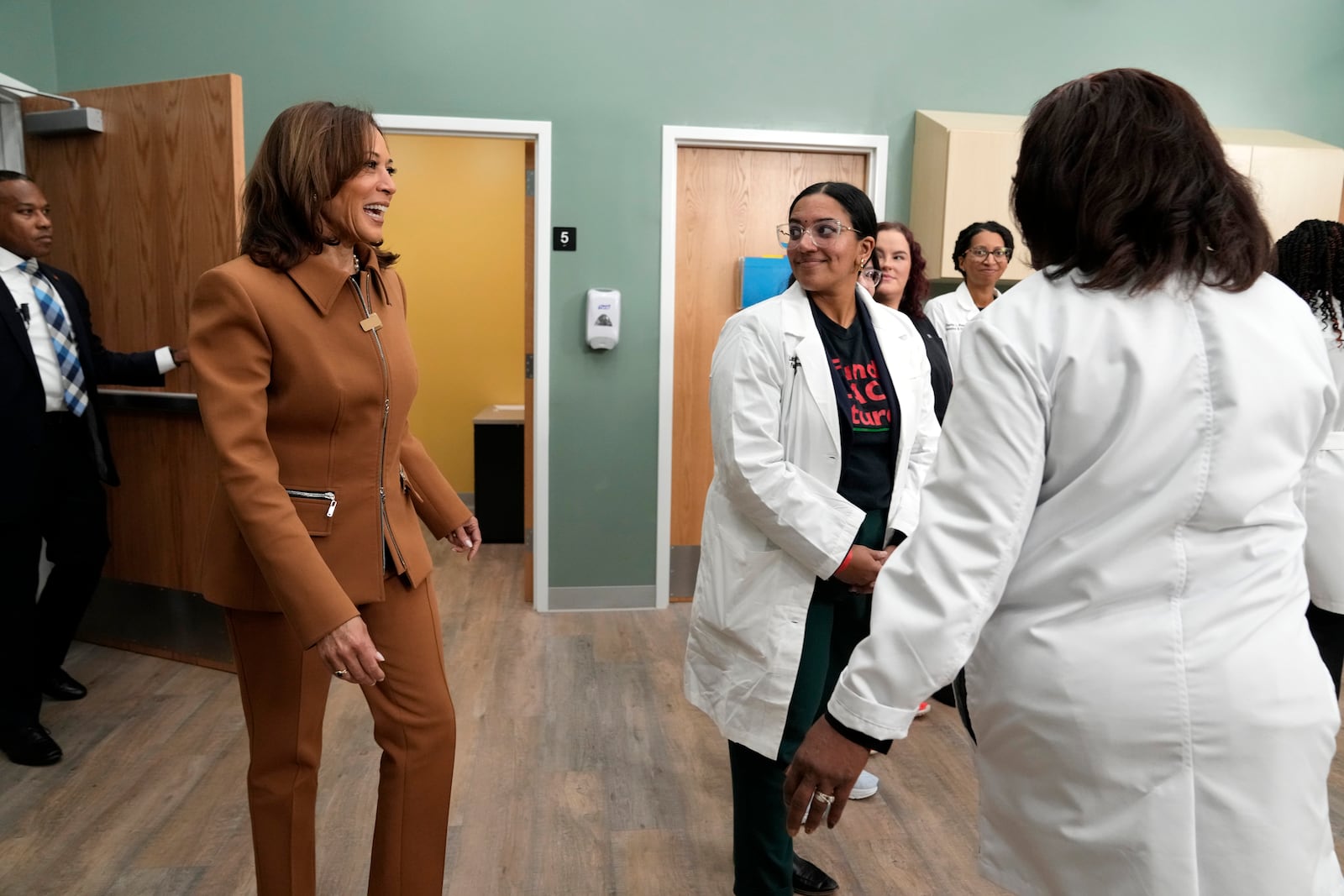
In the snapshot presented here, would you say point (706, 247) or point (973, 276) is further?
point (706, 247)

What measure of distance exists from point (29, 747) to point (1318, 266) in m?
3.46

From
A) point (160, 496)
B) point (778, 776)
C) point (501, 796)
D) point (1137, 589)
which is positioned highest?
point (1137, 589)

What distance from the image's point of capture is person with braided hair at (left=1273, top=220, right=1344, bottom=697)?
2.08m

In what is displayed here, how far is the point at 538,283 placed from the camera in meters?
4.03

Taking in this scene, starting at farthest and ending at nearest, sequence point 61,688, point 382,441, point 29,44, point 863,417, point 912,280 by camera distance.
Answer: point 29,44 < point 912,280 < point 61,688 < point 863,417 < point 382,441

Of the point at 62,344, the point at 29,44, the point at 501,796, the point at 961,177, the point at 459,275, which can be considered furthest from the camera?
the point at 459,275

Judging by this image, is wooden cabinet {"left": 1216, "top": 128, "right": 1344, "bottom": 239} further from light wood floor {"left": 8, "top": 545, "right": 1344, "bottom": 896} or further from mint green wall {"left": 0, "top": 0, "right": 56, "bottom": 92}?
mint green wall {"left": 0, "top": 0, "right": 56, "bottom": 92}

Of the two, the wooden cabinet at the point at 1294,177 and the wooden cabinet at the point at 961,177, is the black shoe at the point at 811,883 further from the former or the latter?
the wooden cabinet at the point at 1294,177

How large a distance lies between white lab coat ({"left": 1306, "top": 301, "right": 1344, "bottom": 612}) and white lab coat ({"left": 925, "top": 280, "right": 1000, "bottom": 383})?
1.34 metres

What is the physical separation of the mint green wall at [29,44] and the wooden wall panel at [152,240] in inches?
16.1

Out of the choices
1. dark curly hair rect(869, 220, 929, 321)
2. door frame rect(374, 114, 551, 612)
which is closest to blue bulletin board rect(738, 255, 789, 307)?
door frame rect(374, 114, 551, 612)

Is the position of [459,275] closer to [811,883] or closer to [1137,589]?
[811,883]

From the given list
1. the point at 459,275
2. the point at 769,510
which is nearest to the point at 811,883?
the point at 769,510

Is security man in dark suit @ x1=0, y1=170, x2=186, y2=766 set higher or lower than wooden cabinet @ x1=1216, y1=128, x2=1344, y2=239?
lower
